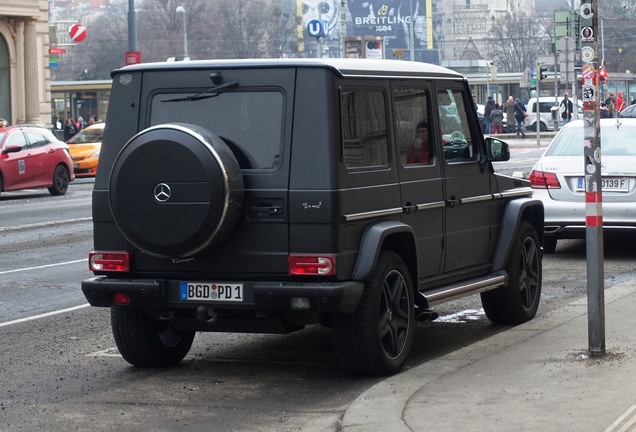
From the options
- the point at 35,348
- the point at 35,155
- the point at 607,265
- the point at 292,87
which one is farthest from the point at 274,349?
the point at 35,155

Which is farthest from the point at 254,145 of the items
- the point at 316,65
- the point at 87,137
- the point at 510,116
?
the point at 510,116

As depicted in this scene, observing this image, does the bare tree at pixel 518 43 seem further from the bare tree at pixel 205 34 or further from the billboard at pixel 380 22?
the bare tree at pixel 205 34

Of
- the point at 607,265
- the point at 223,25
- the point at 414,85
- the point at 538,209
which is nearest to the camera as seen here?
the point at 414,85

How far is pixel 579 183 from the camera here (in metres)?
14.7

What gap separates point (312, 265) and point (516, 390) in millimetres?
1372

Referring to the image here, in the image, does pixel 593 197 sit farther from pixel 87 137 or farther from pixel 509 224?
pixel 87 137

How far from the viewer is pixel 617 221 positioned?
14523 millimetres

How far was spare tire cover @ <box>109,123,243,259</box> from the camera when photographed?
7.69 m

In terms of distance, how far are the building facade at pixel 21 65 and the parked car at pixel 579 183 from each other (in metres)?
35.3

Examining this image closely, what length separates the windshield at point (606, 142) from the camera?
1483cm

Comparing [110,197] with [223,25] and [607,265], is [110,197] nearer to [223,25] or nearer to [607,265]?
[607,265]

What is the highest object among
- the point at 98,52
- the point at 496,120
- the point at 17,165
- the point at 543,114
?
the point at 98,52

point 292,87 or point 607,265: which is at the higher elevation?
point 292,87

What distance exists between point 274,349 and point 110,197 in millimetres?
2090
